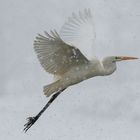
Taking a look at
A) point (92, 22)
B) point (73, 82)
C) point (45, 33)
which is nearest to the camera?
point (45, 33)

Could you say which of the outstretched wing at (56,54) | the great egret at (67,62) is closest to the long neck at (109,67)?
the great egret at (67,62)

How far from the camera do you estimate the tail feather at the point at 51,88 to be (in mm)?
12453

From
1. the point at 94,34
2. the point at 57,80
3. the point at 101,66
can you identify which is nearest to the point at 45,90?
the point at 57,80

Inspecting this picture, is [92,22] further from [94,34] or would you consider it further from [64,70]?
[64,70]

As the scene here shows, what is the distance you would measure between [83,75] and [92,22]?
191 centimetres

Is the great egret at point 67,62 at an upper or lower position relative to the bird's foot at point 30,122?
upper

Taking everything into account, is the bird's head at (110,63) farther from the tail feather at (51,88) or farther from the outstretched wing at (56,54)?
the tail feather at (51,88)

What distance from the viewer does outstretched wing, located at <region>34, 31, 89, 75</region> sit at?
11703mm

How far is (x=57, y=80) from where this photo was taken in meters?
12.6

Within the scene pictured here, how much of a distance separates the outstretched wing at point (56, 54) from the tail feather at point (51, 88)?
0.25 m

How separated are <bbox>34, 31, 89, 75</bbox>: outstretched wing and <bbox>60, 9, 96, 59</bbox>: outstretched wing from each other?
0.46 meters

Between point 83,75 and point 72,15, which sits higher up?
point 72,15

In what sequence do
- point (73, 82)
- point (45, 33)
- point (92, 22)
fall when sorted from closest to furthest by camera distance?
point (45, 33), point (73, 82), point (92, 22)

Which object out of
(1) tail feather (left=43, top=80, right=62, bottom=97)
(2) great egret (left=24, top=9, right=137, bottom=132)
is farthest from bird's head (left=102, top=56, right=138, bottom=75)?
(1) tail feather (left=43, top=80, right=62, bottom=97)
